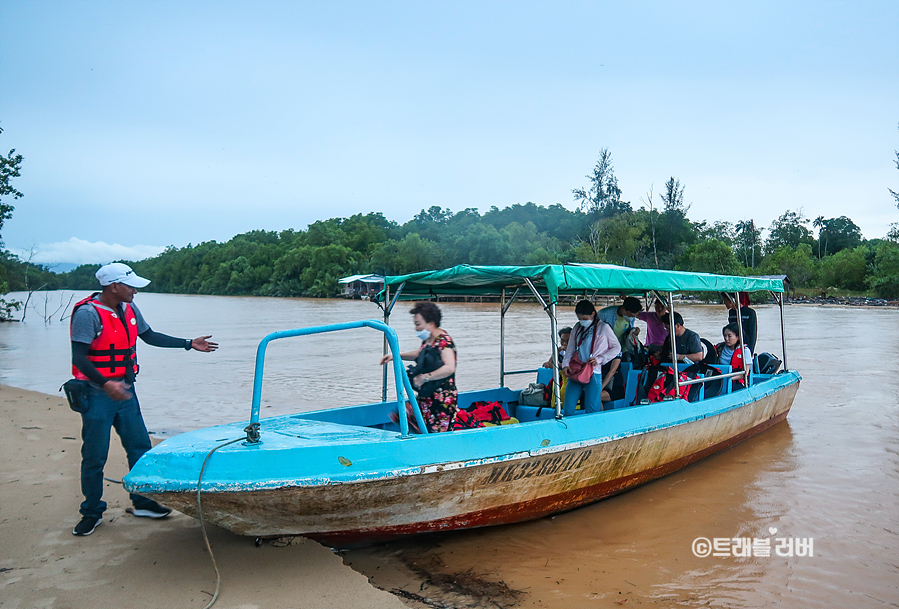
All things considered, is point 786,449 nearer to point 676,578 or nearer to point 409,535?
point 676,578

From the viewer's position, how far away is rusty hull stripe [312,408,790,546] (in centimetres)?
405

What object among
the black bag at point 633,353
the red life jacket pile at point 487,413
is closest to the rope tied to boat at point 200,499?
the red life jacket pile at point 487,413

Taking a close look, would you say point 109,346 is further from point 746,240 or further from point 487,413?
point 746,240

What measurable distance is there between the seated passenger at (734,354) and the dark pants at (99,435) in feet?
20.6

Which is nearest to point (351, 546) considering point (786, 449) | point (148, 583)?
point (148, 583)

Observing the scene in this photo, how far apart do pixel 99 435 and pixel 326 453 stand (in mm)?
1596

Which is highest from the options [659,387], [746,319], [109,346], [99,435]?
[109,346]

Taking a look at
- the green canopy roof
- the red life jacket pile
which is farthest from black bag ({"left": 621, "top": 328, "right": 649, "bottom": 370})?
the red life jacket pile

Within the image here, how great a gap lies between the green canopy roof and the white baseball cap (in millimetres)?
2153

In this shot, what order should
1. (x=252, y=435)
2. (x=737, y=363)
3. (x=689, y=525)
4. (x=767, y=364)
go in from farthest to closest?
(x=767, y=364) < (x=737, y=363) < (x=689, y=525) < (x=252, y=435)

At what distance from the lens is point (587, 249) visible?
54.4m

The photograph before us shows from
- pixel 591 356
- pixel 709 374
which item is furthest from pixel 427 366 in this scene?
pixel 709 374

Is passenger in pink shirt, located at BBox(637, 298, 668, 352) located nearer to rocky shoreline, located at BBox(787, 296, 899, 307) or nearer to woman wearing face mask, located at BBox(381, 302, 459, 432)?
woman wearing face mask, located at BBox(381, 302, 459, 432)

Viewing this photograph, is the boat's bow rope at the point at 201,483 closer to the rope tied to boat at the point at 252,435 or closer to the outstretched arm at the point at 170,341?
the rope tied to boat at the point at 252,435
